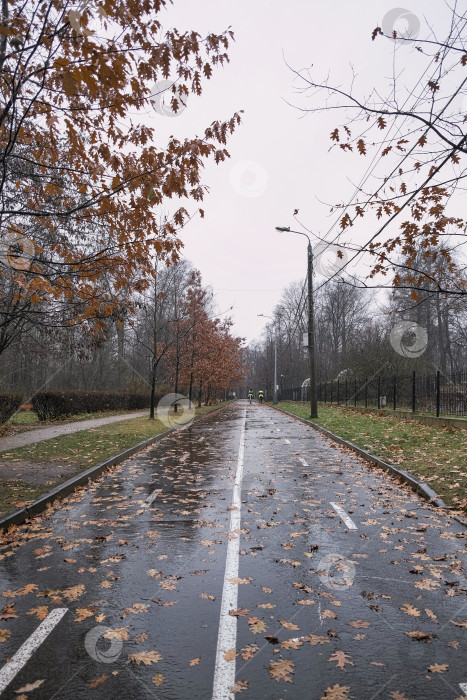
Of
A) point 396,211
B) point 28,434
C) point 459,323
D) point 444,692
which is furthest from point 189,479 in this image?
point 459,323

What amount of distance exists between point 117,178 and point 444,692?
587 centimetres

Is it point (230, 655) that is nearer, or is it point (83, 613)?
point (230, 655)

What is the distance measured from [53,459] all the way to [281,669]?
9073mm

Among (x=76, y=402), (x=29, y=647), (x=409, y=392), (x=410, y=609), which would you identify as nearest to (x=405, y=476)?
(x=410, y=609)

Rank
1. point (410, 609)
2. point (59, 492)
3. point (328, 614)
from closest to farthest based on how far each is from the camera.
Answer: point (328, 614) < point (410, 609) < point (59, 492)

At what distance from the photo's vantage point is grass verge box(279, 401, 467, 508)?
8.15 m

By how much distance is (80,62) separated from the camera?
500 cm

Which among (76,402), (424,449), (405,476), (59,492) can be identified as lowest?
(59,492)

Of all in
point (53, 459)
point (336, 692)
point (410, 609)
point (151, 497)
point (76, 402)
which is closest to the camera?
point (336, 692)

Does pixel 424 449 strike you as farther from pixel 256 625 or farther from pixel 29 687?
pixel 29 687

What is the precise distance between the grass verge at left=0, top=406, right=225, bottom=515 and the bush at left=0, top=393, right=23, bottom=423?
3.36m

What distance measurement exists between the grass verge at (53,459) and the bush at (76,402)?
21.8ft

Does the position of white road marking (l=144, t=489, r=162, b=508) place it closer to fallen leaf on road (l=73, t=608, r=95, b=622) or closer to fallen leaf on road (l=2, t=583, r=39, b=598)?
fallen leaf on road (l=2, t=583, r=39, b=598)

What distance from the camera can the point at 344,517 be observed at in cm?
672
